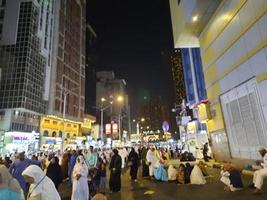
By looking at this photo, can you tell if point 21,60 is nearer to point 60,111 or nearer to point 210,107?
point 60,111

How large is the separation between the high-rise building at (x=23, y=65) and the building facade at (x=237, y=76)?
1389 inches

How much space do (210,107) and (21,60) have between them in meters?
38.3

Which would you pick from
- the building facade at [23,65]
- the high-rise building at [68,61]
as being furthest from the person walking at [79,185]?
the high-rise building at [68,61]

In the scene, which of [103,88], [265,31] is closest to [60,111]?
[265,31]

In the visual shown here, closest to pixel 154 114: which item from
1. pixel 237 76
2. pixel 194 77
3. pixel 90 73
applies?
pixel 90 73

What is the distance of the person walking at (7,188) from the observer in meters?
3.03

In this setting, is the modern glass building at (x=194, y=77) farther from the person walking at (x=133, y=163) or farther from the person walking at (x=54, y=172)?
the person walking at (x=54, y=172)

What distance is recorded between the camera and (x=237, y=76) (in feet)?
45.3

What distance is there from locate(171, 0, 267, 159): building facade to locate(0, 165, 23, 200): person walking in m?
11.4

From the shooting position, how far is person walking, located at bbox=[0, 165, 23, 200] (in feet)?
9.92

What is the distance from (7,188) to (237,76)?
13839mm

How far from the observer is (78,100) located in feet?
207

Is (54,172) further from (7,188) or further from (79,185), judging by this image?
(7,188)

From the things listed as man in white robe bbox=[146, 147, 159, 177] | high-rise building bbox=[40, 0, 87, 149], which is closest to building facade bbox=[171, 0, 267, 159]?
man in white robe bbox=[146, 147, 159, 177]
